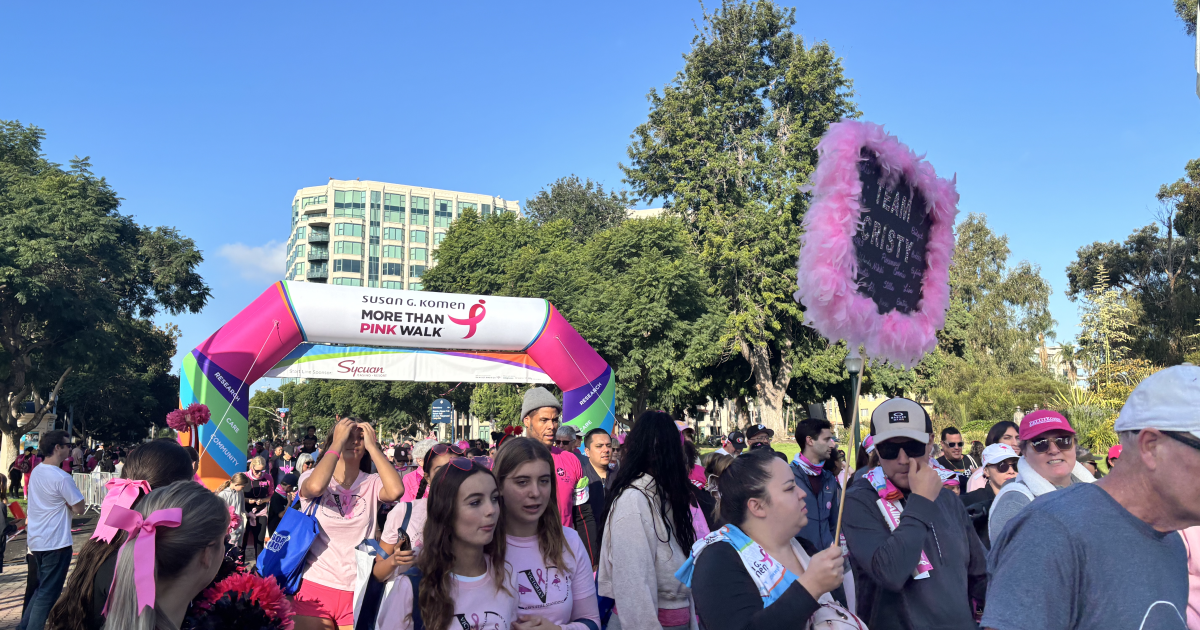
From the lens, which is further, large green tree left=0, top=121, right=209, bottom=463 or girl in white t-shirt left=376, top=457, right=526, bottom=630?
large green tree left=0, top=121, right=209, bottom=463

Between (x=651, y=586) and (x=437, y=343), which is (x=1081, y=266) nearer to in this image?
(x=437, y=343)

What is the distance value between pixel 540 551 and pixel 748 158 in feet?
87.4

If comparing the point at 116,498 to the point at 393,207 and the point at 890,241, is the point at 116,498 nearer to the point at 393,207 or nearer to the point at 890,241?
the point at 890,241

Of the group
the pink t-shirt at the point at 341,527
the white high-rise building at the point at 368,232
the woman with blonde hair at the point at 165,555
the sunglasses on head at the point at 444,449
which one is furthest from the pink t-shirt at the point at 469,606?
the white high-rise building at the point at 368,232

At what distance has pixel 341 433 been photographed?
15.4 feet

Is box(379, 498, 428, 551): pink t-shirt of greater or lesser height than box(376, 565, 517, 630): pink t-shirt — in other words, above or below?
above

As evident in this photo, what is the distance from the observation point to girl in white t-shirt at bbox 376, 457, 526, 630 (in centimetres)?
290

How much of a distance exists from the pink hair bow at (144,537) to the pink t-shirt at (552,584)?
124cm

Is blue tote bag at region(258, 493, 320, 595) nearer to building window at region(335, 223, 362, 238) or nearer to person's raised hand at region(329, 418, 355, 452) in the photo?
person's raised hand at region(329, 418, 355, 452)

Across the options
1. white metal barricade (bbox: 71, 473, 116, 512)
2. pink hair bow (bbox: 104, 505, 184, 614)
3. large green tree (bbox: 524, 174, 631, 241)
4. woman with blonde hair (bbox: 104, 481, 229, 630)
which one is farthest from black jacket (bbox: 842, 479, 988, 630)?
large green tree (bbox: 524, 174, 631, 241)

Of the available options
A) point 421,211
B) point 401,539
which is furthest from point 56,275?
point 421,211

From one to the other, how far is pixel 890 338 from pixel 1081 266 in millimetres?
42162

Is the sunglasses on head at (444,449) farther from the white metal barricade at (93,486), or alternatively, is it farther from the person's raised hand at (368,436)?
the white metal barricade at (93,486)

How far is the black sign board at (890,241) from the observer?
3.60 m
